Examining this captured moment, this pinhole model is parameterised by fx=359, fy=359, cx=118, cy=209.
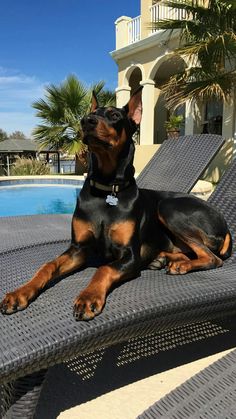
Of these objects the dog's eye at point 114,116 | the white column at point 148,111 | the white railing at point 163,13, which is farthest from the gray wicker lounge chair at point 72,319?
the white railing at point 163,13

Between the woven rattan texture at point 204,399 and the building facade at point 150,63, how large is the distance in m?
11.9

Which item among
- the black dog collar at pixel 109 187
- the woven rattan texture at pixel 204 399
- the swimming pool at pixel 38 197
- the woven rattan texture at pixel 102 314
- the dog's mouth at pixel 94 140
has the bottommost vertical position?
the swimming pool at pixel 38 197

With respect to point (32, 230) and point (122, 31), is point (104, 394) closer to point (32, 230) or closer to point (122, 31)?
point (32, 230)

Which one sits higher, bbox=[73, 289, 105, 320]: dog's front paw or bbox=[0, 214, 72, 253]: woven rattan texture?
bbox=[73, 289, 105, 320]: dog's front paw

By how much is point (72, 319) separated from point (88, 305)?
90 millimetres

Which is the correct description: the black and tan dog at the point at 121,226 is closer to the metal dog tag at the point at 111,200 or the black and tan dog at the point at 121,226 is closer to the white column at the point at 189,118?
the metal dog tag at the point at 111,200

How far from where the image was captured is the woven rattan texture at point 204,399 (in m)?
1.26

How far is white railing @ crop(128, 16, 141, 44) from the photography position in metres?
15.0

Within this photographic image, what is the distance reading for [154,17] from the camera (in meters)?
14.3

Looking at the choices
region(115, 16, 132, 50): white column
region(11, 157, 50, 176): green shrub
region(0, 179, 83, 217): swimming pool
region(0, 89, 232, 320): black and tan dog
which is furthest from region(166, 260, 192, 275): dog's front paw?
region(11, 157, 50, 176): green shrub

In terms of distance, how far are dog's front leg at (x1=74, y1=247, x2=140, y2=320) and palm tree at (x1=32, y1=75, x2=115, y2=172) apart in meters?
14.1

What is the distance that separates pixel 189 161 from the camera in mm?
4016

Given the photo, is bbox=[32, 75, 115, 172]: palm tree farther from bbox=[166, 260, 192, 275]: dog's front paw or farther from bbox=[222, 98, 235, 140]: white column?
bbox=[166, 260, 192, 275]: dog's front paw

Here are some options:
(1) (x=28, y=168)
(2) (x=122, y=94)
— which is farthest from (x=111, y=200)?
(1) (x=28, y=168)
